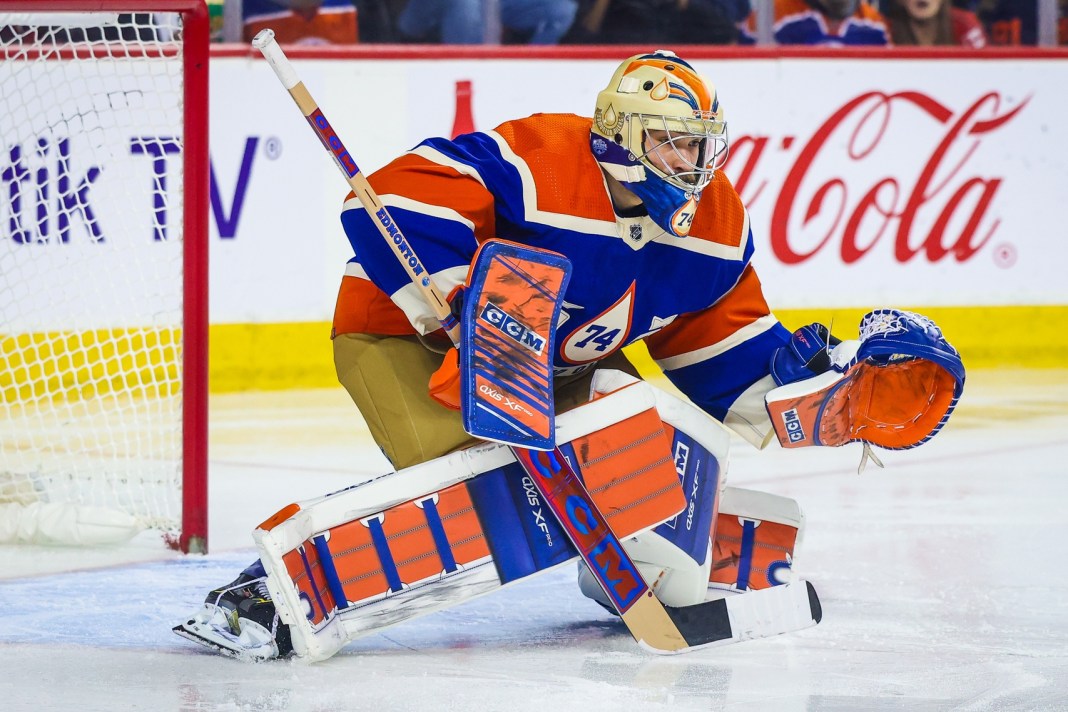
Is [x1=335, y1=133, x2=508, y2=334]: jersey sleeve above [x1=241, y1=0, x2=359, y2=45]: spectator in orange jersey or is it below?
below

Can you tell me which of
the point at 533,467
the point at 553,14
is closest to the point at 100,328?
the point at 553,14

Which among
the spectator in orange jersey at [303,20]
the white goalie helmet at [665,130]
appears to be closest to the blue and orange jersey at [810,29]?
the spectator in orange jersey at [303,20]

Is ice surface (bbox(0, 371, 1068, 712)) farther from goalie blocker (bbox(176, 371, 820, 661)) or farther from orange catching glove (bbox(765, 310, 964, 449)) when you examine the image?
orange catching glove (bbox(765, 310, 964, 449))

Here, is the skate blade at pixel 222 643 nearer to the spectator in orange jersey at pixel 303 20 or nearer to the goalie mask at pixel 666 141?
the goalie mask at pixel 666 141

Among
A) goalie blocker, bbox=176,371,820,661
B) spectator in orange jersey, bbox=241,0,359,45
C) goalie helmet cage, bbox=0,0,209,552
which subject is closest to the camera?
goalie blocker, bbox=176,371,820,661

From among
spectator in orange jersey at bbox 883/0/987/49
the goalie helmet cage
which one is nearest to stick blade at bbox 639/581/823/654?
the goalie helmet cage

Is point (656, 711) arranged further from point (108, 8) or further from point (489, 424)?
point (108, 8)

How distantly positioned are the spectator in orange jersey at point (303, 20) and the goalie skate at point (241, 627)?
3214mm

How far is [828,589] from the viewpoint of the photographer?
256cm

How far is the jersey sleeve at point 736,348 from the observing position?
2396 mm

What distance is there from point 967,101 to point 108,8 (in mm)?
3358

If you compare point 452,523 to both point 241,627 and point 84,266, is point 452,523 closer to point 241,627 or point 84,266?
point 241,627

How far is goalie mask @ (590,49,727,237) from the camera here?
2.15 m

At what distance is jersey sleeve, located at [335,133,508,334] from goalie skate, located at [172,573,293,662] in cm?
48
